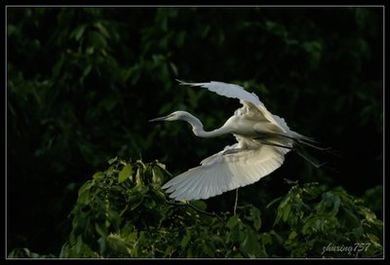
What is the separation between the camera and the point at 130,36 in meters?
7.06

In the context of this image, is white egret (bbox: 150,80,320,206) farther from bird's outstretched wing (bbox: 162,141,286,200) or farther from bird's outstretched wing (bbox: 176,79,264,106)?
bird's outstretched wing (bbox: 176,79,264,106)

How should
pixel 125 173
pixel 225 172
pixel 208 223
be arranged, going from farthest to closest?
pixel 225 172 → pixel 208 223 → pixel 125 173

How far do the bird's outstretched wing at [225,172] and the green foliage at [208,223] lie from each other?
0.08m

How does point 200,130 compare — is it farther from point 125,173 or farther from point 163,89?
point 163,89

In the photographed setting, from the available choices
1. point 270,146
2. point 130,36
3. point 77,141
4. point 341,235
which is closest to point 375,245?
Answer: point 341,235

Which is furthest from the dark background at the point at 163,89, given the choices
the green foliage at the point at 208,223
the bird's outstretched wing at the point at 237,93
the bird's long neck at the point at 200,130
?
the green foliage at the point at 208,223

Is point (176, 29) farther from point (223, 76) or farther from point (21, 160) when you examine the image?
point (21, 160)

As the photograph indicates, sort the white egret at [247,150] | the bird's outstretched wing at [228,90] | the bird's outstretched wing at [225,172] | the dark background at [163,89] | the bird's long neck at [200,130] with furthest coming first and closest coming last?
the dark background at [163,89]
the bird's long neck at [200,130]
the white egret at [247,150]
the bird's outstretched wing at [225,172]
the bird's outstretched wing at [228,90]

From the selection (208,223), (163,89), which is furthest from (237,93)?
(163,89)

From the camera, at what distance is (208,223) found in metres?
3.82

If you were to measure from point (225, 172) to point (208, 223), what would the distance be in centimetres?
51

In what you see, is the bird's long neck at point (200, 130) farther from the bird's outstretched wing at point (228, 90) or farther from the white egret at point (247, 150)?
the bird's outstretched wing at point (228, 90)

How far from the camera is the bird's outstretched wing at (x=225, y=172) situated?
3.96 m

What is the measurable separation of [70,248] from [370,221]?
1.04 meters
